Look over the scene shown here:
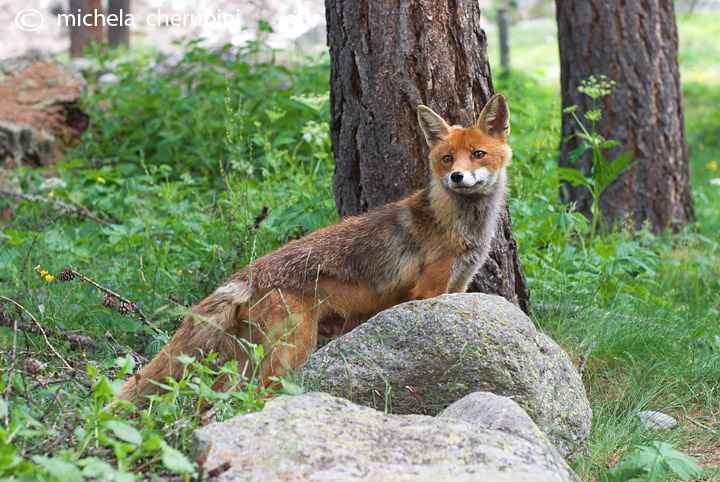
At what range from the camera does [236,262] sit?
16.9 ft

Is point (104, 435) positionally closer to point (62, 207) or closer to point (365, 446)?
point (365, 446)

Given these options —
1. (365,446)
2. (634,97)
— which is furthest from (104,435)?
(634,97)

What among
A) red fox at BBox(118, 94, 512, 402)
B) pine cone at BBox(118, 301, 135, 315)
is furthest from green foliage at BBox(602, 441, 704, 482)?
pine cone at BBox(118, 301, 135, 315)

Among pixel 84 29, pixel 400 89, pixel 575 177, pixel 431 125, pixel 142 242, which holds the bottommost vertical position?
pixel 142 242

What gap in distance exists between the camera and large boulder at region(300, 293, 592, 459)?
328 cm

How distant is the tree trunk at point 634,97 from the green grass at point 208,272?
604mm

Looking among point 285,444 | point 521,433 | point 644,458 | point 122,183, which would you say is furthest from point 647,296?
point 122,183

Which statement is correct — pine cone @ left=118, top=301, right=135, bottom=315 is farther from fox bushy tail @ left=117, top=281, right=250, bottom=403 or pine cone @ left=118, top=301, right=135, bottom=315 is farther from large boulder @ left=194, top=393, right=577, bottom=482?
large boulder @ left=194, top=393, right=577, bottom=482

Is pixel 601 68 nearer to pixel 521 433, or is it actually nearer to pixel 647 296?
pixel 647 296

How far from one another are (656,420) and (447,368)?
4.48 ft

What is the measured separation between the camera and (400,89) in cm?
451

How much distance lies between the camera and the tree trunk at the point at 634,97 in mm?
7281

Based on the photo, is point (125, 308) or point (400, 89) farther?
point (400, 89)

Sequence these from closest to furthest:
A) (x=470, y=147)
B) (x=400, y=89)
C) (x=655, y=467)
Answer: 1. (x=655, y=467)
2. (x=470, y=147)
3. (x=400, y=89)
